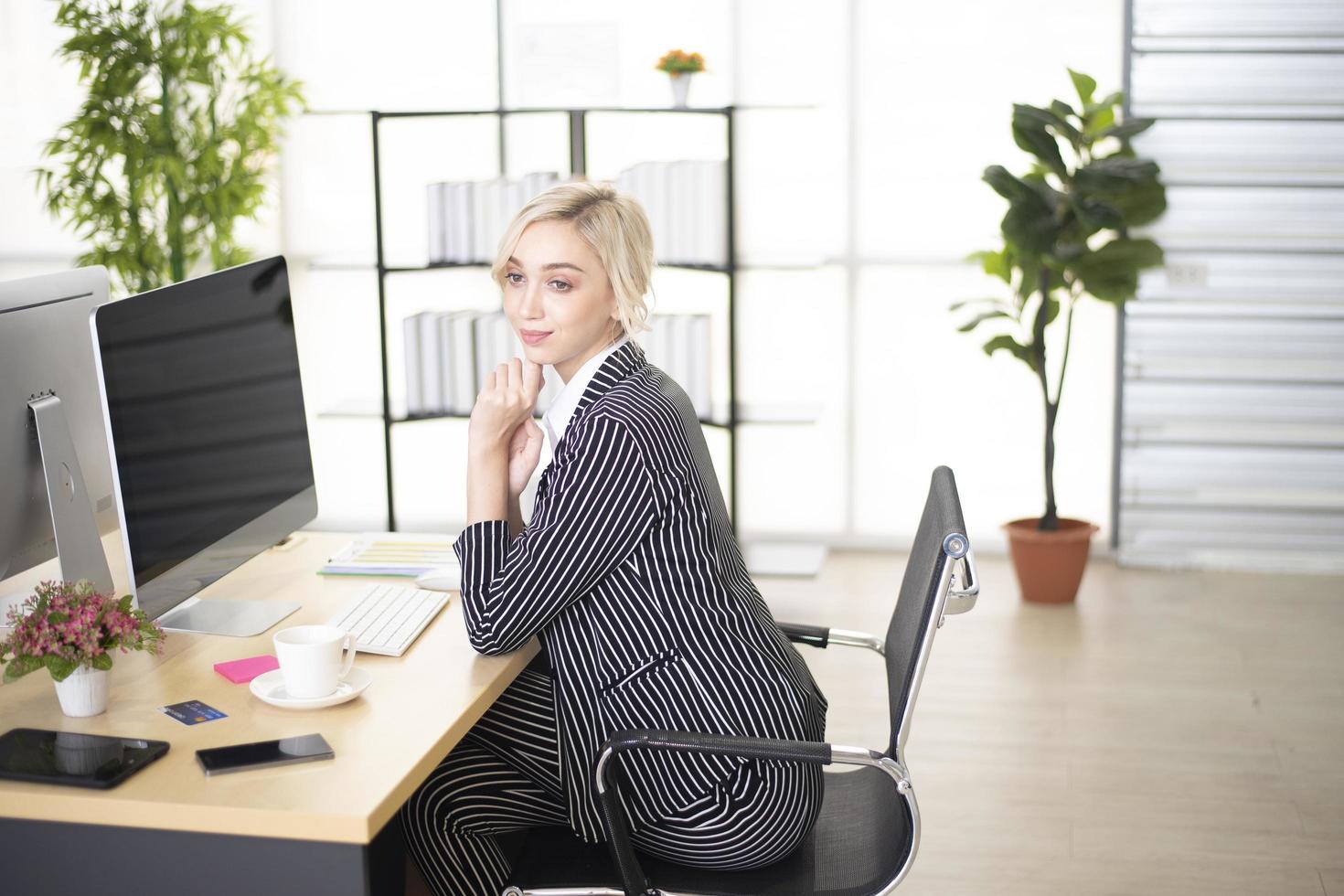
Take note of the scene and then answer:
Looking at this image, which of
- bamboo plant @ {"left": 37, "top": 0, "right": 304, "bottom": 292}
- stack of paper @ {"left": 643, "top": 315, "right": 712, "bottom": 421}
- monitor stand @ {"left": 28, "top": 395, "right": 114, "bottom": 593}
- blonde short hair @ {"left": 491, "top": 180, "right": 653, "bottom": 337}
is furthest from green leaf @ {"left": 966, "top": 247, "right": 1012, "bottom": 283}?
monitor stand @ {"left": 28, "top": 395, "right": 114, "bottom": 593}

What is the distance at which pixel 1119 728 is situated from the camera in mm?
3674

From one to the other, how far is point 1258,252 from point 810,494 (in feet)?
5.85

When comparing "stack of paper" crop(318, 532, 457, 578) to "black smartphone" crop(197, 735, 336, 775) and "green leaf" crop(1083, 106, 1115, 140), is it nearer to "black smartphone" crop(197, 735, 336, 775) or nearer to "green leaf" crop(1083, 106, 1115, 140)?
"black smartphone" crop(197, 735, 336, 775)

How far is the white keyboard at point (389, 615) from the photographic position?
2.08m

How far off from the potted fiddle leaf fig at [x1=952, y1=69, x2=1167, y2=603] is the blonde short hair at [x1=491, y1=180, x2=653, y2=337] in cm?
248

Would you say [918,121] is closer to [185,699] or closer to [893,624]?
[893,624]

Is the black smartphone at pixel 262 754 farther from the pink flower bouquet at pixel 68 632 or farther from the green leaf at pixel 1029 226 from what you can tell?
the green leaf at pixel 1029 226

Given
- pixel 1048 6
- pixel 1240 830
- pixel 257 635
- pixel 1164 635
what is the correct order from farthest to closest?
pixel 1048 6, pixel 1164 635, pixel 1240 830, pixel 257 635

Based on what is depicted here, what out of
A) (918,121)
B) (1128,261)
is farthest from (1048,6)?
(1128,261)

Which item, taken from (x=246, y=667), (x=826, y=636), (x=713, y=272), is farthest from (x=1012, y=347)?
(x=246, y=667)

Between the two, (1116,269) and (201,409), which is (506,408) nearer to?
(201,409)

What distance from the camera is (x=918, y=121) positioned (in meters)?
5.12

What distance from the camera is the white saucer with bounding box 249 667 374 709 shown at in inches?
72.7

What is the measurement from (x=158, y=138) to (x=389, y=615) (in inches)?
125
